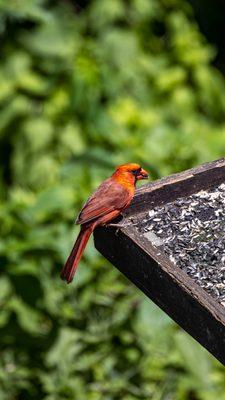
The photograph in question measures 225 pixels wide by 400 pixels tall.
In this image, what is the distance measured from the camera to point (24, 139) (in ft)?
25.3

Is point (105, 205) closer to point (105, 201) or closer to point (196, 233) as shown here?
point (105, 201)

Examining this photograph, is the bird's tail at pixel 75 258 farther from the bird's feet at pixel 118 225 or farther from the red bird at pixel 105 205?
the bird's feet at pixel 118 225

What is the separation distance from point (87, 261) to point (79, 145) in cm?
224

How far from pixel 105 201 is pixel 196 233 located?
0.46m

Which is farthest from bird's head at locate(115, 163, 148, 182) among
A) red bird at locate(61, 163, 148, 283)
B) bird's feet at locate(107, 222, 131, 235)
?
bird's feet at locate(107, 222, 131, 235)

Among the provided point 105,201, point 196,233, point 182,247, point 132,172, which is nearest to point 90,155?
point 132,172

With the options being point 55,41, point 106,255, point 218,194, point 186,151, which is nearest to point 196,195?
point 218,194

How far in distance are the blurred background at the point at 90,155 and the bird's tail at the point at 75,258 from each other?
2.95 feet

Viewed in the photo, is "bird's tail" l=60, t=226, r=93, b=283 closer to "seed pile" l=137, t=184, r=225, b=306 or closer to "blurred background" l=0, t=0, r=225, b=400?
"seed pile" l=137, t=184, r=225, b=306

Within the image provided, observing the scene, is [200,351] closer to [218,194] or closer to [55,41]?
[218,194]

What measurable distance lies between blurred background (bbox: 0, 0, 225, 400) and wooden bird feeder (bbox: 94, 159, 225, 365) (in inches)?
24.4

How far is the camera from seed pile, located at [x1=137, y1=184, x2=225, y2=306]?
352 centimetres

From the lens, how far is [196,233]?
12.5 feet

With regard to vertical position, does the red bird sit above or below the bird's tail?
above
